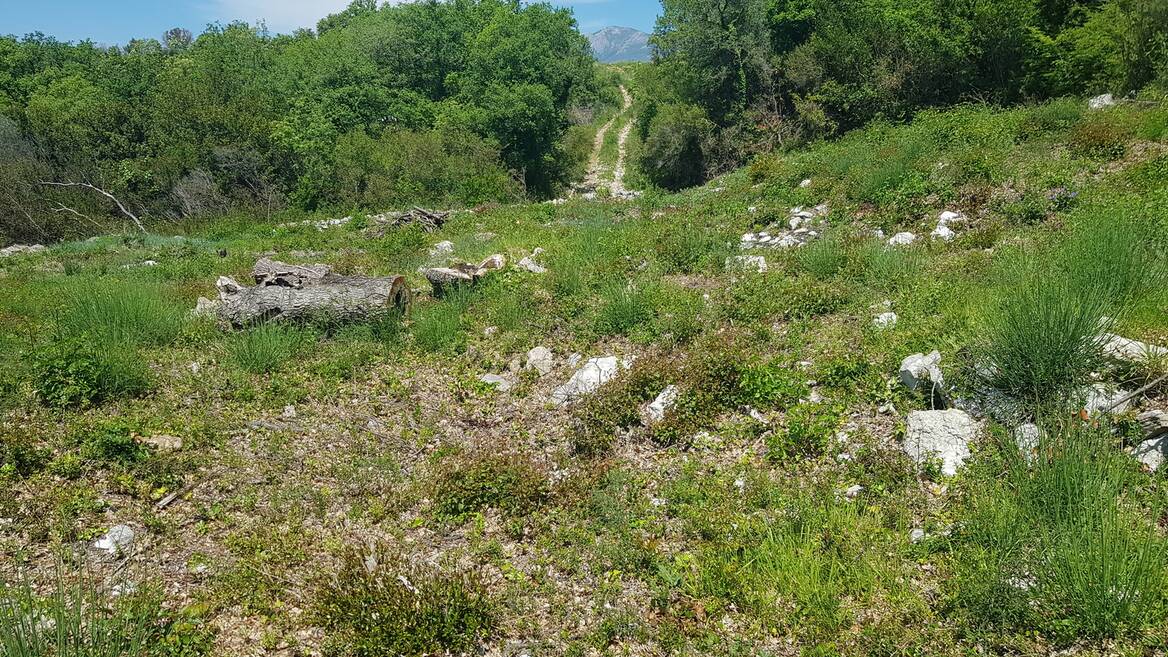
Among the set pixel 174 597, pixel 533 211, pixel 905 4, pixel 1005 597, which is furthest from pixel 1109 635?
pixel 905 4

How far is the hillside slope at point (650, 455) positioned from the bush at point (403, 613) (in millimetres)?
17

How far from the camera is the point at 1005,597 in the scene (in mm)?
3014

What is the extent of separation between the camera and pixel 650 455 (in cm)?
504

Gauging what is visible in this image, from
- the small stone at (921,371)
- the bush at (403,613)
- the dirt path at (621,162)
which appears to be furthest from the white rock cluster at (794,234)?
the dirt path at (621,162)

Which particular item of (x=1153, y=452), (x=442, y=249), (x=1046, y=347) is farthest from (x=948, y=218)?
(x=442, y=249)

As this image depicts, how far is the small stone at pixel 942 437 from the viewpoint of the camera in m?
4.14

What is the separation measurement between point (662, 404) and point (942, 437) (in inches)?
83.5

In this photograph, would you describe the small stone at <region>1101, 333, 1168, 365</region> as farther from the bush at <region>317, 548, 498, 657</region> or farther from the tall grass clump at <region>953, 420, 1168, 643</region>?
the bush at <region>317, 548, 498, 657</region>

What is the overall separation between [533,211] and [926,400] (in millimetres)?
12732

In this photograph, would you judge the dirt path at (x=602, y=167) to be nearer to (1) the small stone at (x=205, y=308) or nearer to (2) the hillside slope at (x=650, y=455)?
(1) the small stone at (x=205, y=308)

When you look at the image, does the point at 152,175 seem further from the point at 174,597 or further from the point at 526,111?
the point at 174,597

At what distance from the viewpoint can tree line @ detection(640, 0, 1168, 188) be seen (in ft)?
46.9

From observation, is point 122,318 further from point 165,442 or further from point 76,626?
point 76,626

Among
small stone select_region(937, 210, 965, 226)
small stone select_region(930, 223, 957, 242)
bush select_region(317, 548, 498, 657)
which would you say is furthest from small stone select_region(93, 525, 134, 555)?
small stone select_region(937, 210, 965, 226)
